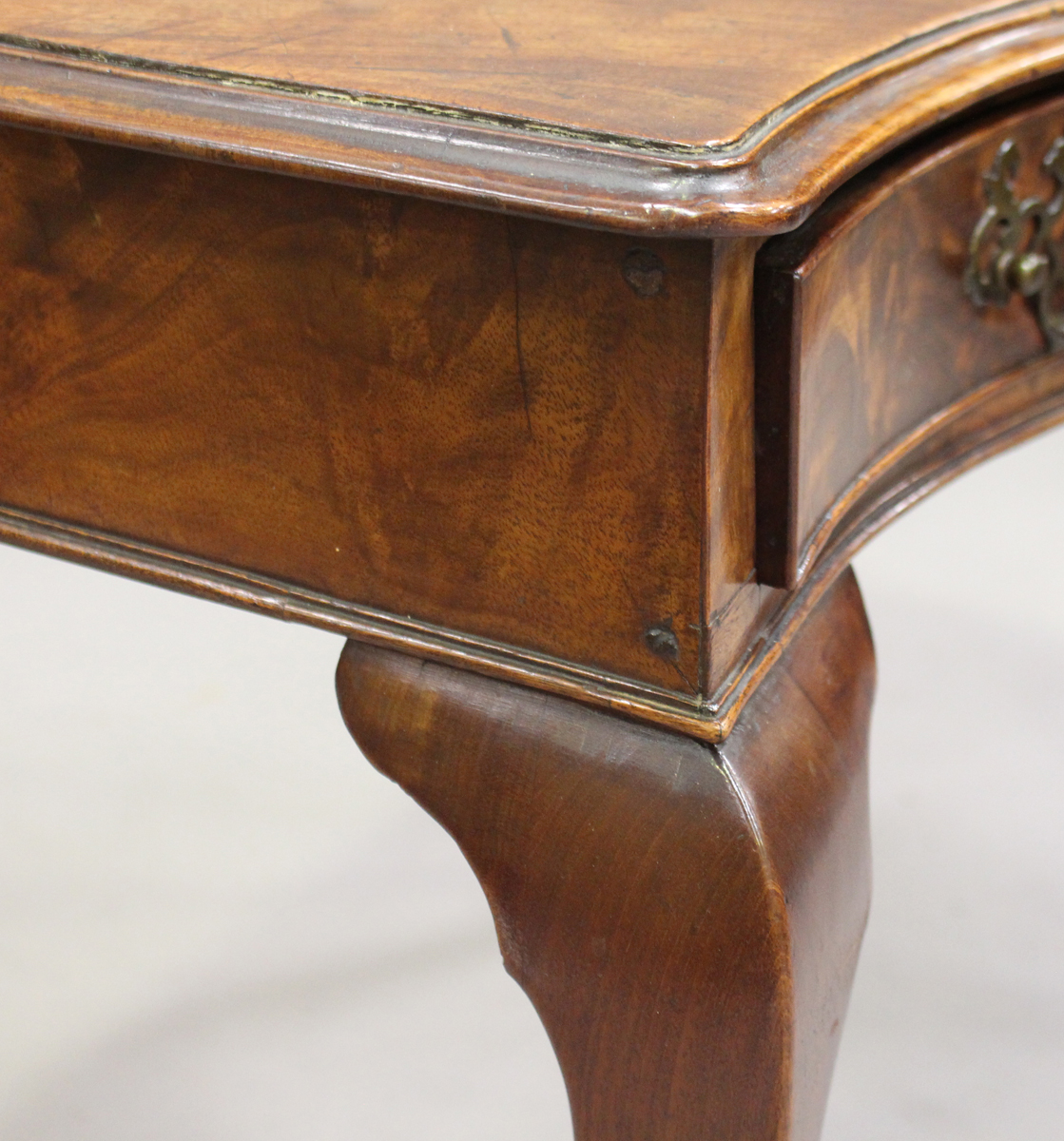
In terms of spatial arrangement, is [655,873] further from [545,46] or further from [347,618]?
[545,46]

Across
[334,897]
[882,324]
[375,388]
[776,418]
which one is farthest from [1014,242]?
[334,897]

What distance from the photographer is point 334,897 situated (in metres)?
1.35

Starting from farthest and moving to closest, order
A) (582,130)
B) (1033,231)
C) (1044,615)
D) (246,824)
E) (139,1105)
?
(1044,615)
(246,824)
(139,1105)
(1033,231)
(582,130)

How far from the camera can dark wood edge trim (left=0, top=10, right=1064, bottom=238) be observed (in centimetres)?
54

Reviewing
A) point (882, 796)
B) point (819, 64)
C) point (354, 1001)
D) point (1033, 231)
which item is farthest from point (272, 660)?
point (819, 64)

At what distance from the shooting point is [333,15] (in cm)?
72

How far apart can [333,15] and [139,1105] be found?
786 millimetres

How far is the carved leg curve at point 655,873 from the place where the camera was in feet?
2.21

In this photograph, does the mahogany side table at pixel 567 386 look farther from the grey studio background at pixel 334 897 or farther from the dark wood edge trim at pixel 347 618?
the grey studio background at pixel 334 897

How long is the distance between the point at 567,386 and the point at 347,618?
0.57ft

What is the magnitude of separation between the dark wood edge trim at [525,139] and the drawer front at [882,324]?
44mm

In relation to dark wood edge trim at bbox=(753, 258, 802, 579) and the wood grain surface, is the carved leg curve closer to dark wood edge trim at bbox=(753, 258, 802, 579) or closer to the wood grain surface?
dark wood edge trim at bbox=(753, 258, 802, 579)

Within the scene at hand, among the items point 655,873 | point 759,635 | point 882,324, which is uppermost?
point 882,324

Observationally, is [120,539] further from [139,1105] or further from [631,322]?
[139,1105]
